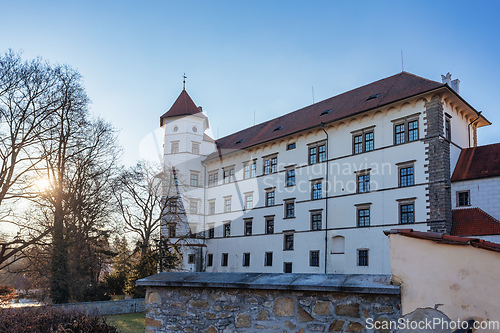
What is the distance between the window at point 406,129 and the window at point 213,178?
21889 mm

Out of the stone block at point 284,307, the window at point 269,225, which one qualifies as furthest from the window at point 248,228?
the stone block at point 284,307

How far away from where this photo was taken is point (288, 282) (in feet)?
14.4

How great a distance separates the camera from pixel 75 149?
24.5m

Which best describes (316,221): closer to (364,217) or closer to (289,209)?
(289,209)

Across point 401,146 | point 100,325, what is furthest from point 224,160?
point 100,325

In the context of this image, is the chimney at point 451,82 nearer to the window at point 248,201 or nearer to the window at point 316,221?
the window at point 316,221

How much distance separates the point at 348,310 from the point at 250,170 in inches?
1516

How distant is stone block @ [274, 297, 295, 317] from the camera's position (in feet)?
14.3

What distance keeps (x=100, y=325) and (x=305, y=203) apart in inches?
1166

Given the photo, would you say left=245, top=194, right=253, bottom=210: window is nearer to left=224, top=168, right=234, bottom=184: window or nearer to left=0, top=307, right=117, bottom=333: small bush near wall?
left=224, top=168, right=234, bottom=184: window

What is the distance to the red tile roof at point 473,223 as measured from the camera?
24859mm

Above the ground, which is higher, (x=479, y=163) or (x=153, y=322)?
(x=479, y=163)

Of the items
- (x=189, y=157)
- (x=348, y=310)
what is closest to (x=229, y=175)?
(x=189, y=157)

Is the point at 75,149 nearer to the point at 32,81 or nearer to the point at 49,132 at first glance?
the point at 49,132
